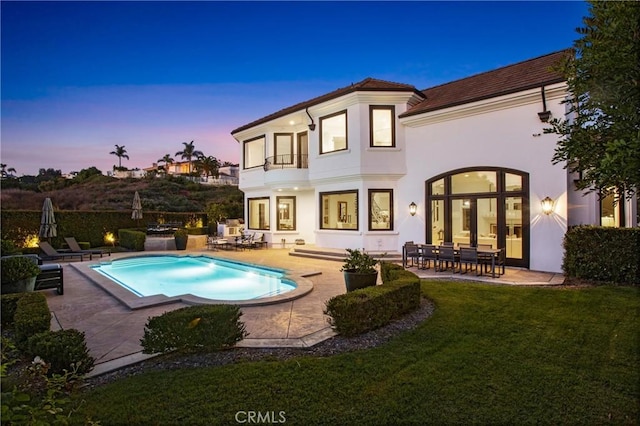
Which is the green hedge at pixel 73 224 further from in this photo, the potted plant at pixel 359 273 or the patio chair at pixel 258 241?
the potted plant at pixel 359 273

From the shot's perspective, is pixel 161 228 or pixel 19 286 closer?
pixel 19 286

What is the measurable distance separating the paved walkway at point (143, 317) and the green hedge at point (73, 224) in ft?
29.2

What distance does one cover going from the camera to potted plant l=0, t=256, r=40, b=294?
28.2ft

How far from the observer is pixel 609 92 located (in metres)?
3.39

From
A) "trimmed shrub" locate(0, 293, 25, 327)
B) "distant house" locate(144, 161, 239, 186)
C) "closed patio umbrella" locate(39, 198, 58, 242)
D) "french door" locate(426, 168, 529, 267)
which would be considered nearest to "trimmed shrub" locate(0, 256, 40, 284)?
"trimmed shrub" locate(0, 293, 25, 327)

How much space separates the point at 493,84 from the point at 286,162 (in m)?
11.2

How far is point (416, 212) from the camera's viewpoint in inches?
599

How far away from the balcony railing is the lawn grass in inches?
590

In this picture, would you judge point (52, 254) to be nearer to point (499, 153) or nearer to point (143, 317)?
point (143, 317)

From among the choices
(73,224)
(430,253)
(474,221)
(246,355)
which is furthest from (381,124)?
(73,224)

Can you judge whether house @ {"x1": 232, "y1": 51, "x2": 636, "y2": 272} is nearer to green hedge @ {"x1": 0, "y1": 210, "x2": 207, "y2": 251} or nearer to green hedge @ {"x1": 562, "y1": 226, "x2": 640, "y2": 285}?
green hedge @ {"x1": 562, "y1": 226, "x2": 640, "y2": 285}

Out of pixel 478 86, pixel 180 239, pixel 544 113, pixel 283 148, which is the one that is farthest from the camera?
pixel 283 148

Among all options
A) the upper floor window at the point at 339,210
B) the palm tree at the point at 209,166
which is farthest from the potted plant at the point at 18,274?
the palm tree at the point at 209,166

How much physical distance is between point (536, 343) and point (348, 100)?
512 inches
